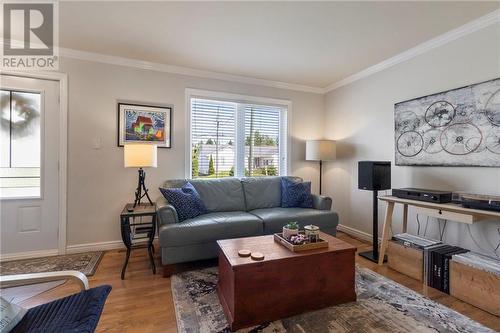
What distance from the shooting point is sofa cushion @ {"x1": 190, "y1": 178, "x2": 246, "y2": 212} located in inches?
121

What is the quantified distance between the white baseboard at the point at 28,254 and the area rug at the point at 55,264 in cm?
7

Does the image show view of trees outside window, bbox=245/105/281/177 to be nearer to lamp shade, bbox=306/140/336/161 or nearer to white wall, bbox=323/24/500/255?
lamp shade, bbox=306/140/336/161

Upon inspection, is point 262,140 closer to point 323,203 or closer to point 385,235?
point 323,203

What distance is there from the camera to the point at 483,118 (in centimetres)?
218

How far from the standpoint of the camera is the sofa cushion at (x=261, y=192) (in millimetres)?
3279

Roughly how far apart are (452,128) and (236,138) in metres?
2.58

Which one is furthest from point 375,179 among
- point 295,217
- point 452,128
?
point 295,217

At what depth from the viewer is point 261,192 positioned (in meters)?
3.35

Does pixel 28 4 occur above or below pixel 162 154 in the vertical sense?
above

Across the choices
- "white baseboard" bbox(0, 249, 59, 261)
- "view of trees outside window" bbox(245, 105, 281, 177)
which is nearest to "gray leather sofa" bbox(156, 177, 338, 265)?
"view of trees outside window" bbox(245, 105, 281, 177)

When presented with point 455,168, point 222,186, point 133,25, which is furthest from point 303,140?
point 133,25

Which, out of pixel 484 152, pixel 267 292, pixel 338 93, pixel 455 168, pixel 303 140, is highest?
pixel 338 93

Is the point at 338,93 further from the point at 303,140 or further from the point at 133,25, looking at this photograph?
the point at 133,25

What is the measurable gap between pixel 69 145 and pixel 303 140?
129 inches
